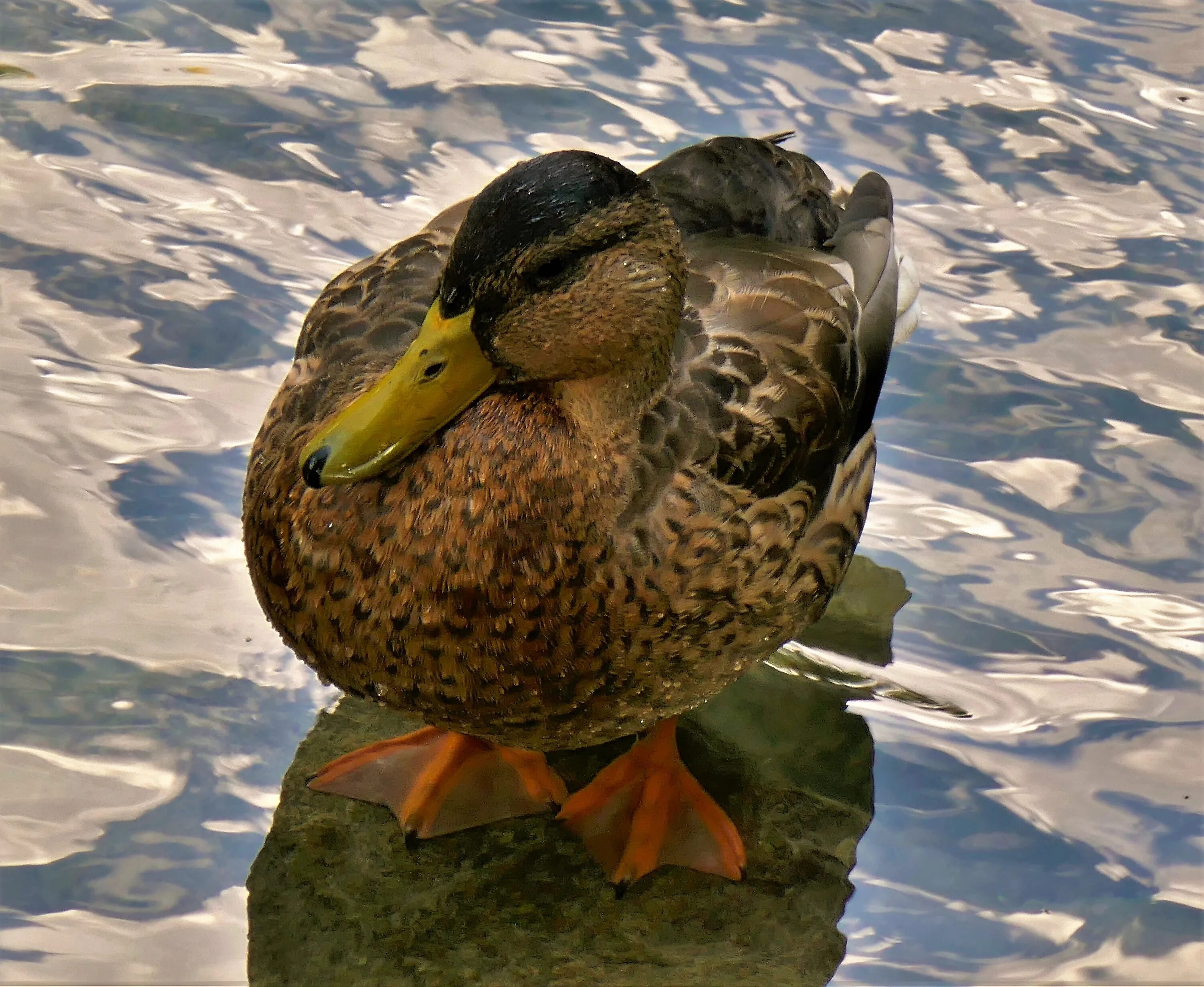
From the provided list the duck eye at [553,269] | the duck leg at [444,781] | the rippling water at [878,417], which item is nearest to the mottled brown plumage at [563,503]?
the duck eye at [553,269]

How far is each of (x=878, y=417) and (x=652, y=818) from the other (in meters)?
1.69

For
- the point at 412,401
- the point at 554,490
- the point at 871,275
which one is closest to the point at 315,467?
the point at 412,401

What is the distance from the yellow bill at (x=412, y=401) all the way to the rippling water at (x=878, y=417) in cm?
88

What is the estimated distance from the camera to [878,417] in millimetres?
4344

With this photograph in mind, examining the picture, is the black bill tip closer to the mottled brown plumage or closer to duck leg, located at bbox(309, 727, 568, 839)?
the mottled brown plumage

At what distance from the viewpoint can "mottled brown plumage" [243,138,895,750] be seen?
8.71 ft

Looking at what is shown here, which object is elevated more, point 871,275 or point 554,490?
point 871,275

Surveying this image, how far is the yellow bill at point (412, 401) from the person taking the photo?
2.57 meters

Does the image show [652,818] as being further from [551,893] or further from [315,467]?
[315,467]

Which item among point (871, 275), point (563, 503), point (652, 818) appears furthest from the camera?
point (871, 275)

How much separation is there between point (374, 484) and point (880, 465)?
1892 millimetres

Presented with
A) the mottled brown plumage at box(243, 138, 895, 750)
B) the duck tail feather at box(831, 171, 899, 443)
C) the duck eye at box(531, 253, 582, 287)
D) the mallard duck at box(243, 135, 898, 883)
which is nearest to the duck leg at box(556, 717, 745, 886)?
the mallard duck at box(243, 135, 898, 883)

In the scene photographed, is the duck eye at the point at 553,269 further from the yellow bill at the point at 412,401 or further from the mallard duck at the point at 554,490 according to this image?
the yellow bill at the point at 412,401

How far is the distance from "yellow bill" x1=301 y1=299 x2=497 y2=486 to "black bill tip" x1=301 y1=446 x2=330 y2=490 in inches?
0.4
